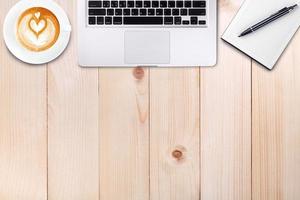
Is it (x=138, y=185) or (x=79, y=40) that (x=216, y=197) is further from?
(x=79, y=40)

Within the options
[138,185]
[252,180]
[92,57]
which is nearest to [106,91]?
[92,57]

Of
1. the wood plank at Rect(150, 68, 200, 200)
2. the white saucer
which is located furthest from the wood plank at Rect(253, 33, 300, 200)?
the white saucer

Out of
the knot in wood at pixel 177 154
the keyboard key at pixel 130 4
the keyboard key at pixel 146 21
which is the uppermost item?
the keyboard key at pixel 130 4

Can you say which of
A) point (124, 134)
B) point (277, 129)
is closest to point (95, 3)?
point (124, 134)

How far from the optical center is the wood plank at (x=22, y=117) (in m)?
0.96

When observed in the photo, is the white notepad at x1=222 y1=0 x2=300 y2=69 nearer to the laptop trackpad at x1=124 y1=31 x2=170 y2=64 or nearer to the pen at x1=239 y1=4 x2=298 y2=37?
the pen at x1=239 y1=4 x2=298 y2=37

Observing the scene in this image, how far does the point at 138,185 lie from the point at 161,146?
0.28 feet

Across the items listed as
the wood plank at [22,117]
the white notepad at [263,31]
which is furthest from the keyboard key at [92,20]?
the white notepad at [263,31]

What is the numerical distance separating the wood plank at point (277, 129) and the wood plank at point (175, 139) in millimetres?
112

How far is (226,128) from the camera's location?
969mm

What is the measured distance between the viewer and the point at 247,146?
3.18 feet

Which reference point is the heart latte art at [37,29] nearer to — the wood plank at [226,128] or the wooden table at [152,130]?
the wooden table at [152,130]

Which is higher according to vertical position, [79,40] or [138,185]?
[79,40]

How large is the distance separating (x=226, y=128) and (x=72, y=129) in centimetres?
29
